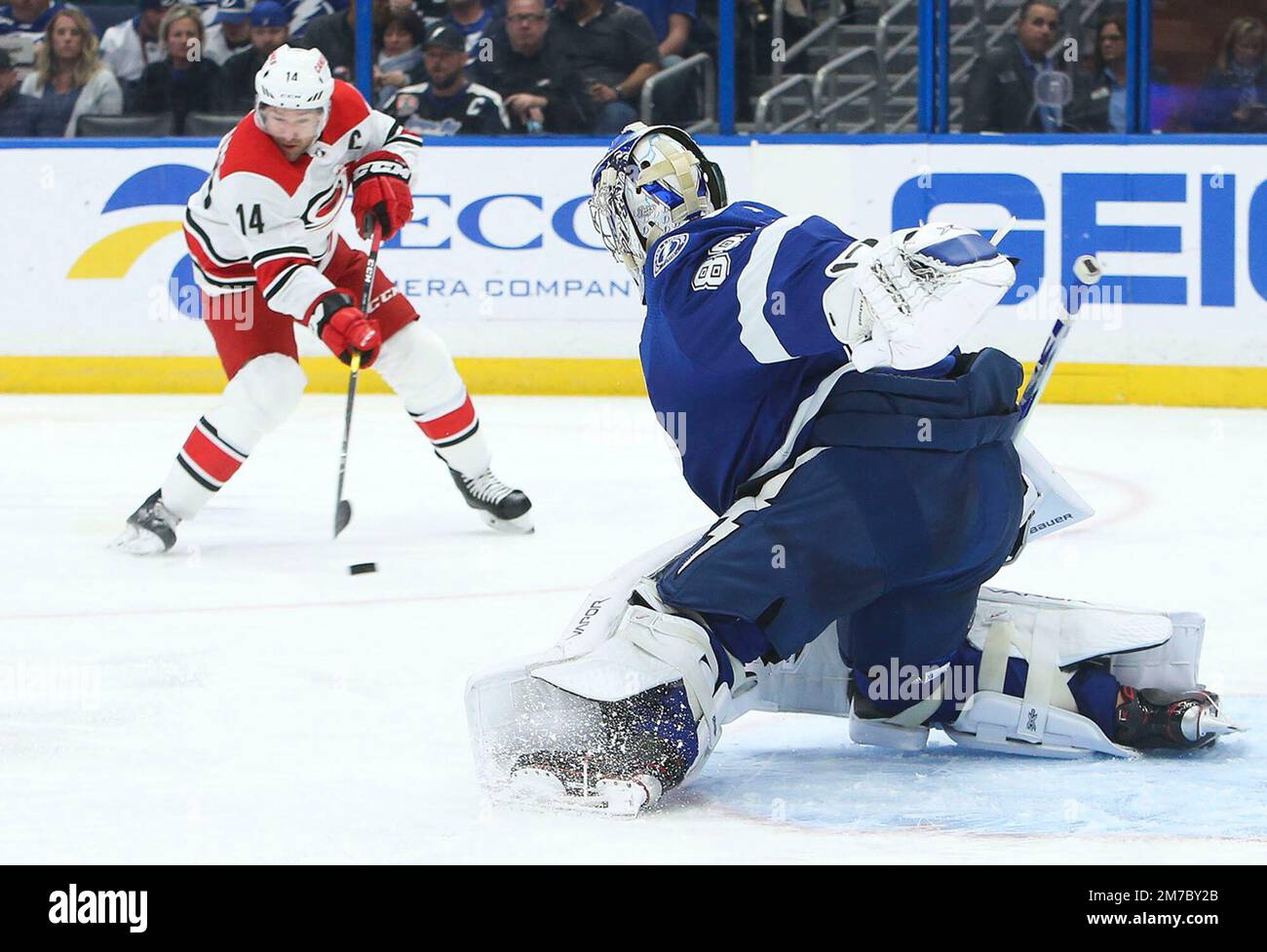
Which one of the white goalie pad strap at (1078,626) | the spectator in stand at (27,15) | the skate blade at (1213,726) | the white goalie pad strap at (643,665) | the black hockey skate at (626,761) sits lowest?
the skate blade at (1213,726)

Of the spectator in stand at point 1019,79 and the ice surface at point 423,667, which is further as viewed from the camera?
the spectator in stand at point 1019,79

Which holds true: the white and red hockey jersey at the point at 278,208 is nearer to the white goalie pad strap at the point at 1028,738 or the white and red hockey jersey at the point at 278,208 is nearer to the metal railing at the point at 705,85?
the white goalie pad strap at the point at 1028,738

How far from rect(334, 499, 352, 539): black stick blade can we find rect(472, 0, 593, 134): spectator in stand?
2941 mm

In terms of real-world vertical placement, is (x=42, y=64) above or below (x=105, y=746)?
above

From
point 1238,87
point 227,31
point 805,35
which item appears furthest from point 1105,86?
point 227,31

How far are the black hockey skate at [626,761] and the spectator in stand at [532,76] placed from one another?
199 inches

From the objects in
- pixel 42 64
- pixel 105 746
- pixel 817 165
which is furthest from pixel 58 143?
pixel 105 746

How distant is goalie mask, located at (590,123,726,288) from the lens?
239cm

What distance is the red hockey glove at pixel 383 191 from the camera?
14.8 feet

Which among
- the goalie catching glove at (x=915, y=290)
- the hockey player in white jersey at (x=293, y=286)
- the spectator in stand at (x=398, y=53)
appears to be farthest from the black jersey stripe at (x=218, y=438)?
the spectator in stand at (x=398, y=53)

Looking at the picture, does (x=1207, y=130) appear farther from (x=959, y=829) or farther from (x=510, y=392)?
(x=959, y=829)

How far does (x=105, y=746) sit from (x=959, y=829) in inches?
45.3

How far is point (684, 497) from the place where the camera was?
496 cm
